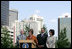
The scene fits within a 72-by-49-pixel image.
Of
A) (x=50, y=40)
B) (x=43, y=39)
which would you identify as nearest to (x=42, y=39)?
(x=43, y=39)

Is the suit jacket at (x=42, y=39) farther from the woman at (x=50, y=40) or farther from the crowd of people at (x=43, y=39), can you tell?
the woman at (x=50, y=40)

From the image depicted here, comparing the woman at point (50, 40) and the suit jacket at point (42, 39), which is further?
the suit jacket at point (42, 39)

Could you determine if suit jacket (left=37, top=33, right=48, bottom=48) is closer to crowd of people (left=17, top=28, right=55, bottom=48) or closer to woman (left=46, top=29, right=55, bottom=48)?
crowd of people (left=17, top=28, right=55, bottom=48)

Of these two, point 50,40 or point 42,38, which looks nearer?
point 50,40

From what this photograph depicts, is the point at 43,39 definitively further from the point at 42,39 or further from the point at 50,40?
the point at 50,40

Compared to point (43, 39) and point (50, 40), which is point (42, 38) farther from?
point (50, 40)

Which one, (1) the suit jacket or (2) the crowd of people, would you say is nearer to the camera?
(2) the crowd of people

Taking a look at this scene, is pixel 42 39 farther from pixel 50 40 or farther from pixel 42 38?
pixel 50 40

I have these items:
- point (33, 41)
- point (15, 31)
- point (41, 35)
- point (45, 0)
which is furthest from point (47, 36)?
point (15, 31)

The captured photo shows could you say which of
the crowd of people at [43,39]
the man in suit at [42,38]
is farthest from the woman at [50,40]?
the man in suit at [42,38]

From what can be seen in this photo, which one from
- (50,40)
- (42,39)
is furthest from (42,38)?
(50,40)

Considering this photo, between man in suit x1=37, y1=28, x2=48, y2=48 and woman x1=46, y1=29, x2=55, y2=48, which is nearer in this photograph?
woman x1=46, y1=29, x2=55, y2=48

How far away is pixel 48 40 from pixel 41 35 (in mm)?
518

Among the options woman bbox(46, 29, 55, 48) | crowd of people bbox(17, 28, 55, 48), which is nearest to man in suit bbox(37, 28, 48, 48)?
crowd of people bbox(17, 28, 55, 48)
